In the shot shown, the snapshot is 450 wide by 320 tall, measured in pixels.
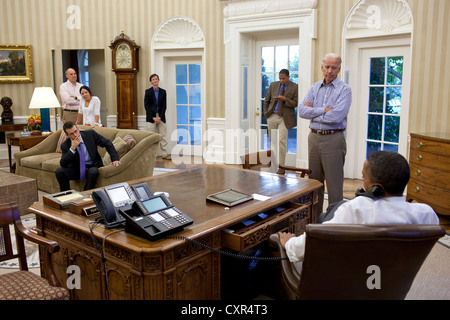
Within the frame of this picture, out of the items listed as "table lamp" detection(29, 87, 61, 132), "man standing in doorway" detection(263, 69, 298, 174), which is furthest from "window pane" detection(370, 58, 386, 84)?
"table lamp" detection(29, 87, 61, 132)

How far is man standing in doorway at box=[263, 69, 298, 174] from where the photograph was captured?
650 cm

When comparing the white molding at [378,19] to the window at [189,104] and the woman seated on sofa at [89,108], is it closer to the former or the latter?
the window at [189,104]

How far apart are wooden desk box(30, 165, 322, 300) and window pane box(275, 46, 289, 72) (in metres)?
4.31

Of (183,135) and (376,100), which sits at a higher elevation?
(376,100)

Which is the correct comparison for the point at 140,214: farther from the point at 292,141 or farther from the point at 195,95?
the point at 195,95

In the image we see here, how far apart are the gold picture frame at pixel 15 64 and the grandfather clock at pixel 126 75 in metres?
1.96

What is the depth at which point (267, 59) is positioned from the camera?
24.1 ft

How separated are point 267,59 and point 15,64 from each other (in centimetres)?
524

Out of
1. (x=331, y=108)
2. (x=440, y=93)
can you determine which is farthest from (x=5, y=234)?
(x=440, y=93)

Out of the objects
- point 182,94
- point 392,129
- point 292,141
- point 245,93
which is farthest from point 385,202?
point 182,94

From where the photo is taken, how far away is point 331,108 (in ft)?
12.9

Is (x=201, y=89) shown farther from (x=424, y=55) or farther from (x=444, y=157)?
(x=444, y=157)

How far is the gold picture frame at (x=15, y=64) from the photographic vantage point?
Answer: 8.65 meters

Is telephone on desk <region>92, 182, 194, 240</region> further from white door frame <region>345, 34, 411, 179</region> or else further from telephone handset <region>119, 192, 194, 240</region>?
white door frame <region>345, 34, 411, 179</region>
